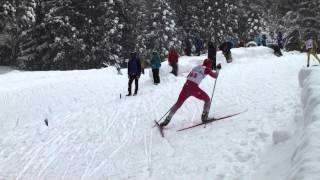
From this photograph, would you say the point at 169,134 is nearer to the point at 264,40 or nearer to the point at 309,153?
the point at 309,153

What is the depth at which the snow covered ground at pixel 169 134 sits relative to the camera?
8305 mm

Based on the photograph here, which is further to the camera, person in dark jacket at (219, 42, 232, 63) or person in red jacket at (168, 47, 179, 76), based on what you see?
person in dark jacket at (219, 42, 232, 63)

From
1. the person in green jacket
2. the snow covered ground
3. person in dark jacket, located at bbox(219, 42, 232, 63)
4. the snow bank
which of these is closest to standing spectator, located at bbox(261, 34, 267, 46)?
person in dark jacket, located at bbox(219, 42, 232, 63)

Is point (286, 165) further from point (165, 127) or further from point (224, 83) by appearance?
point (224, 83)

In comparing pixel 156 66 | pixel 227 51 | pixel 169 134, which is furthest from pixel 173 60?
pixel 169 134

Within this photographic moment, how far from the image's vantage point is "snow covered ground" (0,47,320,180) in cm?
830

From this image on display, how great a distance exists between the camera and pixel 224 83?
19.9m

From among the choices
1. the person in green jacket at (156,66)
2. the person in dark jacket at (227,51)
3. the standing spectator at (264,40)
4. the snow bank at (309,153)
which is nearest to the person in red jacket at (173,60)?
the person in green jacket at (156,66)

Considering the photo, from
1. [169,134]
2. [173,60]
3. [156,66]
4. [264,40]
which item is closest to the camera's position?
[169,134]

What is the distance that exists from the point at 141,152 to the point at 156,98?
7.74 m

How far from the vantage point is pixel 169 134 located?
11.9 meters

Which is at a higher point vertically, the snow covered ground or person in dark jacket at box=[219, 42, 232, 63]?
person in dark jacket at box=[219, 42, 232, 63]

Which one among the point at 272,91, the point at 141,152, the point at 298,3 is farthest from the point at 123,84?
the point at 298,3

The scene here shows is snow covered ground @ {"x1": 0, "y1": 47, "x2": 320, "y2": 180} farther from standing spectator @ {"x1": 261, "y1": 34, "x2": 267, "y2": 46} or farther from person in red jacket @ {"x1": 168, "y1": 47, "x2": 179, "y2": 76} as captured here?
standing spectator @ {"x1": 261, "y1": 34, "x2": 267, "y2": 46}
